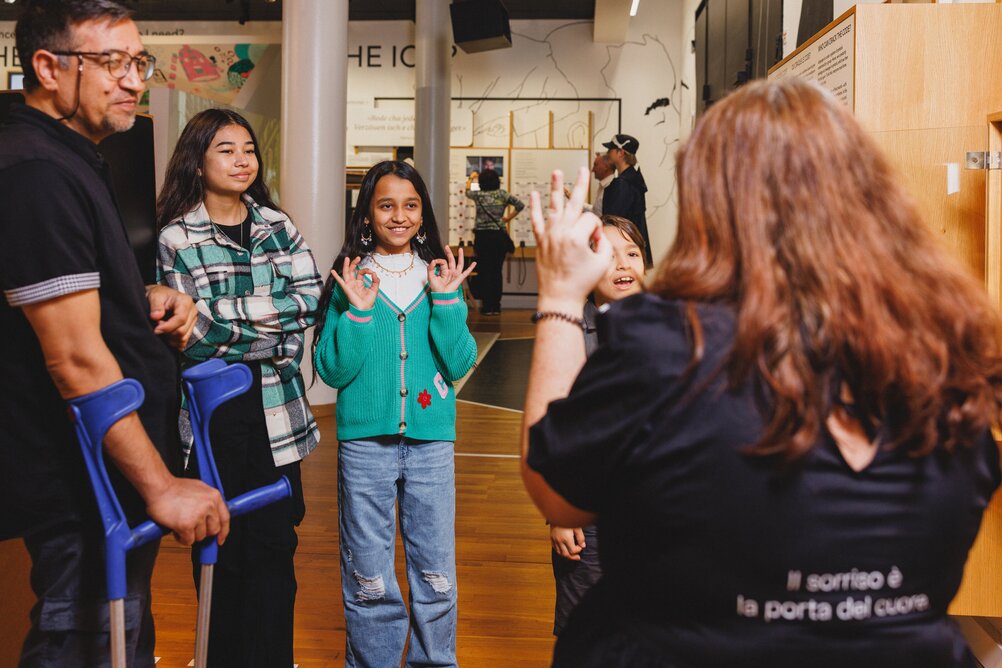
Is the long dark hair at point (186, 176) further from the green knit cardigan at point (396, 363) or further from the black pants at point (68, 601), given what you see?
the black pants at point (68, 601)

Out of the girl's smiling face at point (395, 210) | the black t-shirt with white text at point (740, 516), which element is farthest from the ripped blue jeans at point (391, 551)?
the black t-shirt with white text at point (740, 516)

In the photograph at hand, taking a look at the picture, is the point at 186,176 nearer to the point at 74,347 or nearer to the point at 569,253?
the point at 74,347

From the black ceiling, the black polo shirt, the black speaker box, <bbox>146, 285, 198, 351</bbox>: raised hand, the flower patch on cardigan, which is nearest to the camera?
the black polo shirt

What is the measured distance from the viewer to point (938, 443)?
0.91 metres

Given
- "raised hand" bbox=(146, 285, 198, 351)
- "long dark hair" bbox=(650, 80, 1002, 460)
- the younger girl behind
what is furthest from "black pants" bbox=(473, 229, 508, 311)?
"long dark hair" bbox=(650, 80, 1002, 460)

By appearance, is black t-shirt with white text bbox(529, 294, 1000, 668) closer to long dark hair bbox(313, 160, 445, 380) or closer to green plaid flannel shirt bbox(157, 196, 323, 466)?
green plaid flannel shirt bbox(157, 196, 323, 466)

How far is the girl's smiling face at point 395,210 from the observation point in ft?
7.25

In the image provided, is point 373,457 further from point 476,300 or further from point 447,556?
point 476,300

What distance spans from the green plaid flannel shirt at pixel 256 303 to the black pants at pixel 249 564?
44 mm

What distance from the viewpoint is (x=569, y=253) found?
108 centimetres

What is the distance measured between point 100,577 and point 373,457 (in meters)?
0.77

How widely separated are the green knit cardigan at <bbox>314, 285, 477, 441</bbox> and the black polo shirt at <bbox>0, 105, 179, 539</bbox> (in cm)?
66

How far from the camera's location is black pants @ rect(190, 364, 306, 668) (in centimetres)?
202

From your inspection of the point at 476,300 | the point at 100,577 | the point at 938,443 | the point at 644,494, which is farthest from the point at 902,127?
the point at 476,300
